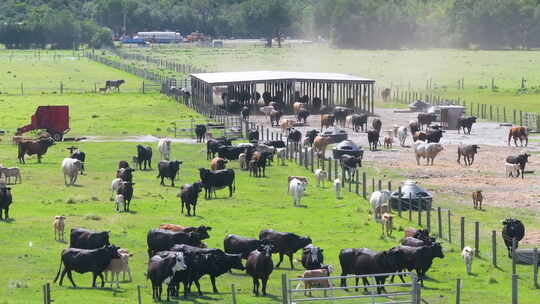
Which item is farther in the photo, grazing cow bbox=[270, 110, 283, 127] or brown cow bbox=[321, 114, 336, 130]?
grazing cow bbox=[270, 110, 283, 127]

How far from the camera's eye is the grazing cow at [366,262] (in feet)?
107

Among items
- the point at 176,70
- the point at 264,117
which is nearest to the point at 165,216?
the point at 264,117

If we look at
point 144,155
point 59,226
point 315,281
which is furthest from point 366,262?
point 144,155

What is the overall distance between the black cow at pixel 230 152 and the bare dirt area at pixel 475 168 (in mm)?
6774

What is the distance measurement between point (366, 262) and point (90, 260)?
23.5 ft

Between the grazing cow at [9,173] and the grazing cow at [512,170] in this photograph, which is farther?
the grazing cow at [512,170]

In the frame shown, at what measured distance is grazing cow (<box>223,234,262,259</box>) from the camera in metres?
34.9

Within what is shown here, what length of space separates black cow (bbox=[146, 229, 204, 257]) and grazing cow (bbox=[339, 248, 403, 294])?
15.8ft

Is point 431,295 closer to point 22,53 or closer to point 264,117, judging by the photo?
point 264,117

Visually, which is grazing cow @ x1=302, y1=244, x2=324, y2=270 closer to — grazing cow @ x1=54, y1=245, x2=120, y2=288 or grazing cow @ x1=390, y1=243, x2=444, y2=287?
grazing cow @ x1=390, y1=243, x2=444, y2=287

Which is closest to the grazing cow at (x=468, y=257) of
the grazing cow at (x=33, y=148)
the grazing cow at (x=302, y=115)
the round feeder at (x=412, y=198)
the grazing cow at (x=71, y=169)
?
the round feeder at (x=412, y=198)

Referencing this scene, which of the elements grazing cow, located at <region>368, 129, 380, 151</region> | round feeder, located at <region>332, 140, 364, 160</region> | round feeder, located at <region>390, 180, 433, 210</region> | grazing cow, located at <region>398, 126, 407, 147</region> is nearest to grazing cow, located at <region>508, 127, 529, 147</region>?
grazing cow, located at <region>398, 126, 407, 147</region>

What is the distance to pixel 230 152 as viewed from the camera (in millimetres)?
59344

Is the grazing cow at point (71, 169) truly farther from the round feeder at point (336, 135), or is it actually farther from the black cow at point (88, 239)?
the round feeder at point (336, 135)
